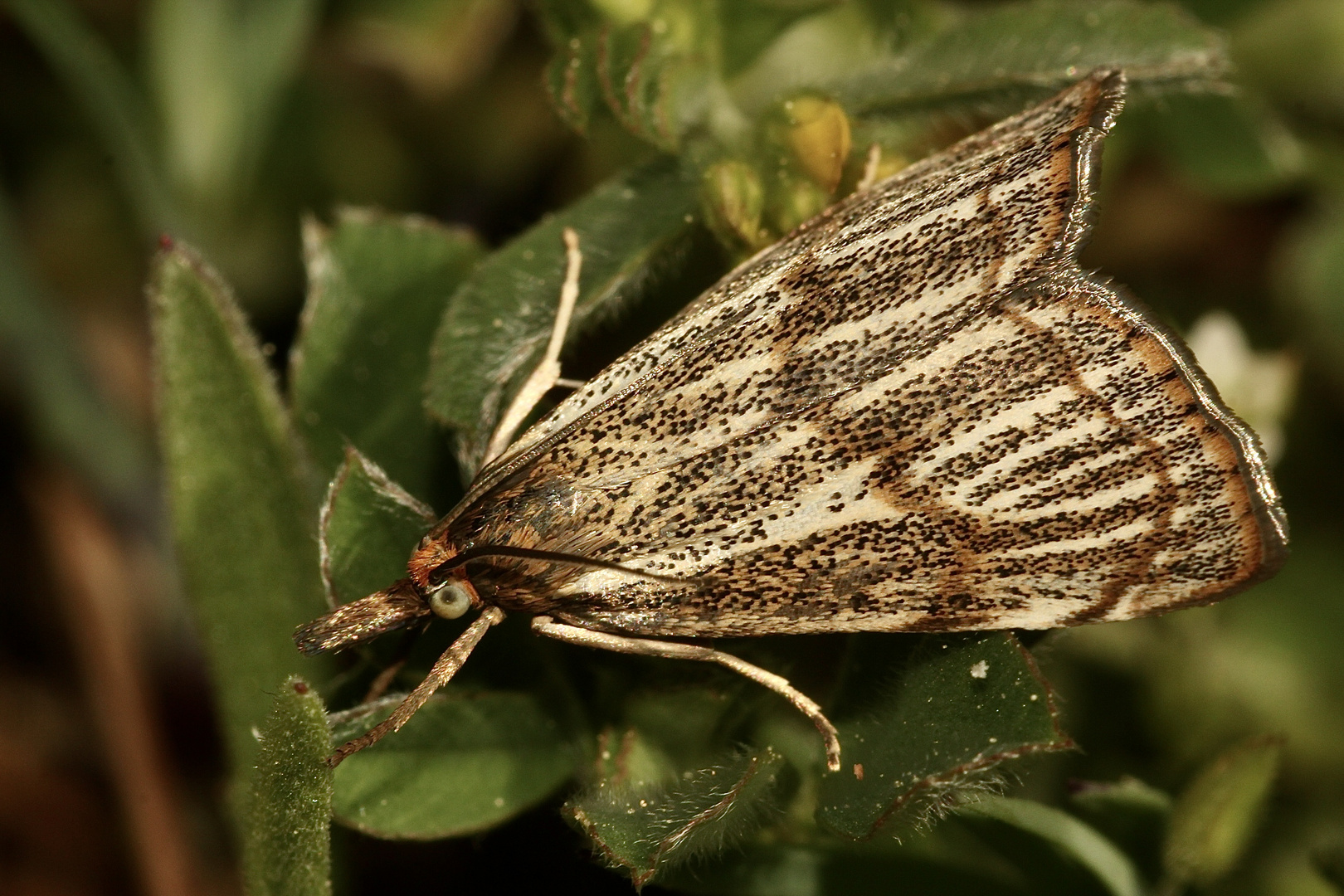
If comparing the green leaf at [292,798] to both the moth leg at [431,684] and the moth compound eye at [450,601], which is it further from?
the moth compound eye at [450,601]

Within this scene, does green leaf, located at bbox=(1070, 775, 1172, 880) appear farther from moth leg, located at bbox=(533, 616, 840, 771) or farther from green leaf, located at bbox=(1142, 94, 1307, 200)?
green leaf, located at bbox=(1142, 94, 1307, 200)

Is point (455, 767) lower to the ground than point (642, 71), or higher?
lower

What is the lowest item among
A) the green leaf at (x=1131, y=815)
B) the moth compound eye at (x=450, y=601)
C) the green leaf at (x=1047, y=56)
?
the green leaf at (x=1131, y=815)

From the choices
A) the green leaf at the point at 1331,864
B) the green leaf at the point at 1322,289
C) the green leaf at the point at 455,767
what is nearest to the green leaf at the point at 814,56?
the green leaf at the point at 455,767

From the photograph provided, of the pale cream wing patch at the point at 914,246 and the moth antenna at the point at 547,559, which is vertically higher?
the pale cream wing patch at the point at 914,246

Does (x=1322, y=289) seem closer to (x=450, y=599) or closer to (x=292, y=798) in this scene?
(x=450, y=599)

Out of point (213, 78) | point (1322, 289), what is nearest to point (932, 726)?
point (1322, 289)

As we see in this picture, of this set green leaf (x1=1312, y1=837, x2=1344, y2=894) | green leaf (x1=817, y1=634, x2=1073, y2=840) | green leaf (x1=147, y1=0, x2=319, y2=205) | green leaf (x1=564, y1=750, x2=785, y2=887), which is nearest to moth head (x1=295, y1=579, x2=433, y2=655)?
green leaf (x1=564, y1=750, x2=785, y2=887)
